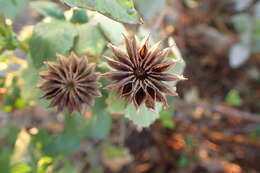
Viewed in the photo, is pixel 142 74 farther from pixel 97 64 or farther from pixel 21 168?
pixel 21 168

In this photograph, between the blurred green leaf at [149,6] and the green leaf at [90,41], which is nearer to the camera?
the green leaf at [90,41]

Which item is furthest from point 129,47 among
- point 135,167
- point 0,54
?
point 135,167

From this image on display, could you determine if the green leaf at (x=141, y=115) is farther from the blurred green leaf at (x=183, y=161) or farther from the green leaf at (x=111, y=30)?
the blurred green leaf at (x=183, y=161)

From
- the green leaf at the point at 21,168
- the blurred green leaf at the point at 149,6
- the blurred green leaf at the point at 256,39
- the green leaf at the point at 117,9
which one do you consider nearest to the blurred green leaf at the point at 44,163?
the green leaf at the point at 21,168

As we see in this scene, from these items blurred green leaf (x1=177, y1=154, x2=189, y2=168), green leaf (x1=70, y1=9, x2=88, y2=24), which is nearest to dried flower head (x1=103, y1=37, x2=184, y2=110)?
green leaf (x1=70, y1=9, x2=88, y2=24)

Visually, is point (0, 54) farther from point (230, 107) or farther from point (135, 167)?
point (230, 107)

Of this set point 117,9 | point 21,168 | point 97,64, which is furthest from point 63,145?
point 117,9
